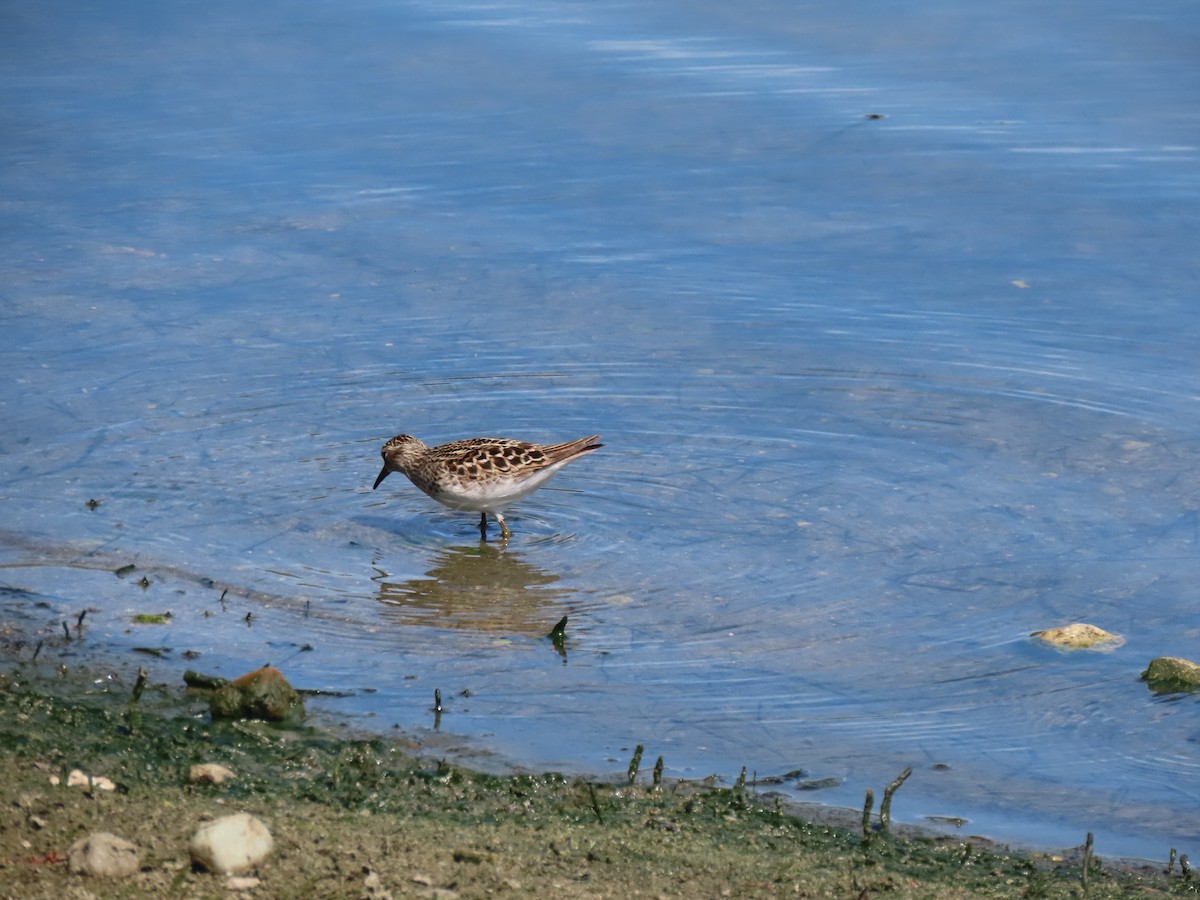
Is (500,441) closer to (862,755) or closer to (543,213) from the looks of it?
(862,755)

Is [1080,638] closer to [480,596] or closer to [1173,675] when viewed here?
[1173,675]

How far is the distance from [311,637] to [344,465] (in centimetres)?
251

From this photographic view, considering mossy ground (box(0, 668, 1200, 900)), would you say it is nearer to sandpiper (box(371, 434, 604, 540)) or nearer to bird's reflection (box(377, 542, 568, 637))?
bird's reflection (box(377, 542, 568, 637))

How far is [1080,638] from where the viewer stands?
865 centimetres

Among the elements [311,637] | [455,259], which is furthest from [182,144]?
[311,637]

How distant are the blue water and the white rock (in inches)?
81.6

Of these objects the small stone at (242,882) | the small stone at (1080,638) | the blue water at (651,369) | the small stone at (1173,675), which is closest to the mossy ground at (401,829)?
the small stone at (242,882)

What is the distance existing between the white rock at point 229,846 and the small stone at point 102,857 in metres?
0.21

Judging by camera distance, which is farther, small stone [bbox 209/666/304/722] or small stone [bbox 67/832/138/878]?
small stone [bbox 209/666/304/722]

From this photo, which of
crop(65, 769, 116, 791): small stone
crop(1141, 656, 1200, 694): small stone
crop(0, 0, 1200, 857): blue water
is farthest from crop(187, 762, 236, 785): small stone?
crop(1141, 656, 1200, 694): small stone

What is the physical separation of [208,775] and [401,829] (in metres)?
0.87

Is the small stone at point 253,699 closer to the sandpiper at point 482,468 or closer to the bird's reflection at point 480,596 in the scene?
the bird's reflection at point 480,596

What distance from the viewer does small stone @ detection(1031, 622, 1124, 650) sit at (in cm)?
863

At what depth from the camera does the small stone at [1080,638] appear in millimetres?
8633
